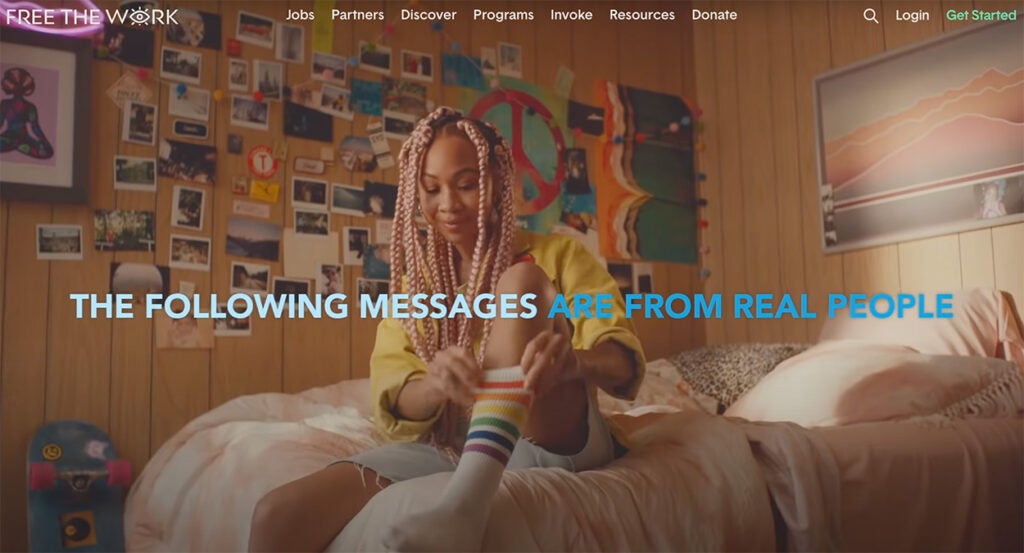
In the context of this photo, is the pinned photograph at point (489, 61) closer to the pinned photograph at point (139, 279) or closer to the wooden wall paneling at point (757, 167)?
the wooden wall paneling at point (757, 167)

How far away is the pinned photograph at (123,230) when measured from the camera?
7.07 feet

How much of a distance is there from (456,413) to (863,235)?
6.07ft

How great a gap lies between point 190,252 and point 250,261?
159 millimetres

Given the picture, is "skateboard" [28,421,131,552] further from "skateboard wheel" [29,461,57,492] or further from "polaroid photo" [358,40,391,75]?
"polaroid photo" [358,40,391,75]

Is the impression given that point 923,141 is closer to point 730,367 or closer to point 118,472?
point 730,367

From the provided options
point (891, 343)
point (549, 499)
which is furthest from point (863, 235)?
point (549, 499)

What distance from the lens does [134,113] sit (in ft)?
7.36

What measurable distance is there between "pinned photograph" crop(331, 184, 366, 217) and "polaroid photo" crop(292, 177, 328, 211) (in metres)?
0.03

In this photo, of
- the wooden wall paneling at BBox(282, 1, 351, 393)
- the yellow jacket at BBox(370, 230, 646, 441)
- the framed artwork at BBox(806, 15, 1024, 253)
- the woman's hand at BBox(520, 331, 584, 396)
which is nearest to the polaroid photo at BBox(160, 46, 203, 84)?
the wooden wall paneling at BBox(282, 1, 351, 393)

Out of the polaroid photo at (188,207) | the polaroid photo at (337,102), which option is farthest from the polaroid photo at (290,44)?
the polaroid photo at (188,207)

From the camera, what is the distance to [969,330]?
2242mm

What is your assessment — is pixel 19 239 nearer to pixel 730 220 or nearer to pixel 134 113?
pixel 134 113

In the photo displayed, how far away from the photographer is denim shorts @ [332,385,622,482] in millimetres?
1201

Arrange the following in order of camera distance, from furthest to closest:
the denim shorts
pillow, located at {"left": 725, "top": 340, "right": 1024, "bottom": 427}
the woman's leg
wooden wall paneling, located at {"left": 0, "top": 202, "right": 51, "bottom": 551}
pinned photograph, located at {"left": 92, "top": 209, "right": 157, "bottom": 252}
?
pinned photograph, located at {"left": 92, "top": 209, "right": 157, "bottom": 252} → wooden wall paneling, located at {"left": 0, "top": 202, "right": 51, "bottom": 551} → pillow, located at {"left": 725, "top": 340, "right": 1024, "bottom": 427} → the denim shorts → the woman's leg
